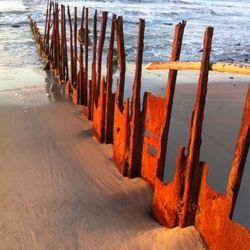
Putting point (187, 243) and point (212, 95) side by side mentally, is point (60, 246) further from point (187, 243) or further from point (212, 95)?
point (212, 95)

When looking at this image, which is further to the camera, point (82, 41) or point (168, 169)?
point (82, 41)

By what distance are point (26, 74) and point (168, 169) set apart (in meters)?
6.53

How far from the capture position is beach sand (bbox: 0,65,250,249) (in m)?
3.32

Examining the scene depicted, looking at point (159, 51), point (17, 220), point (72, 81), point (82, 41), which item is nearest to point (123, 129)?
point (17, 220)

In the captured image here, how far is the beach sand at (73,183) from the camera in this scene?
Answer: 10.9ft

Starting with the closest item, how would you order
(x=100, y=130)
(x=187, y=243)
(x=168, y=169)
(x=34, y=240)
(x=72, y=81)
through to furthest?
(x=187, y=243) → (x=34, y=240) → (x=168, y=169) → (x=100, y=130) → (x=72, y=81)

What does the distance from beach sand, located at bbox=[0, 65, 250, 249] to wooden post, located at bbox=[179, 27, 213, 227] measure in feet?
0.62

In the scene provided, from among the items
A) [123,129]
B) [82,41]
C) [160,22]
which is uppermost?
[82,41]

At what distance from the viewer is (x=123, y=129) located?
4309 millimetres

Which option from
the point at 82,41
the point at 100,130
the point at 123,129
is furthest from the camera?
the point at 82,41

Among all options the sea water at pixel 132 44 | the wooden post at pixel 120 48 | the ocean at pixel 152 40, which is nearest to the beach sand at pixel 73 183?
the wooden post at pixel 120 48

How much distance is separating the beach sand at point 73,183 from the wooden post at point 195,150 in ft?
0.62

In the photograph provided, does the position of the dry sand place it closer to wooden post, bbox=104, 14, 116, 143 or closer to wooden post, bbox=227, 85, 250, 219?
wooden post, bbox=104, 14, 116, 143

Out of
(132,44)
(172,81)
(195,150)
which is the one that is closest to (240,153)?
(195,150)
